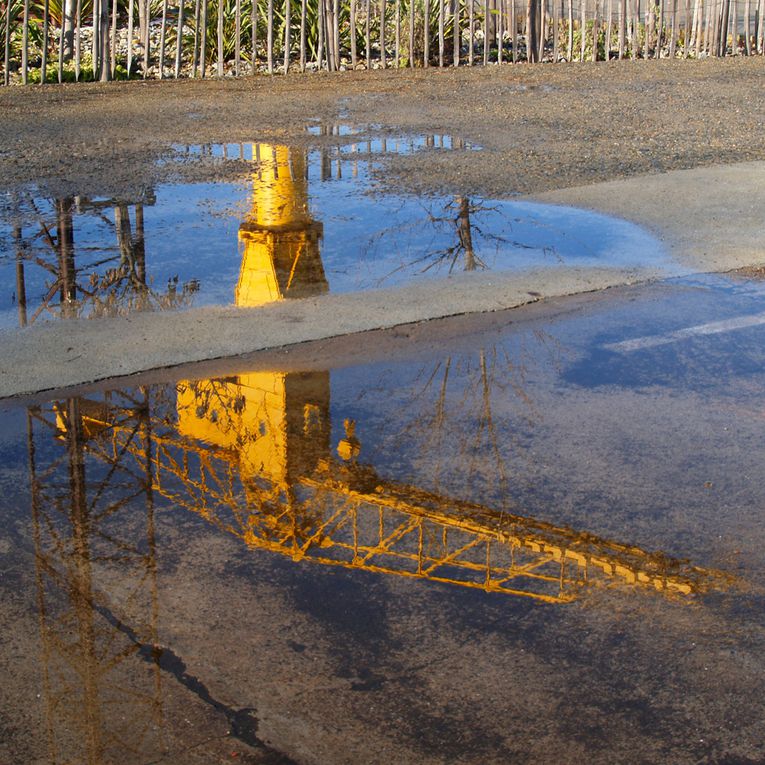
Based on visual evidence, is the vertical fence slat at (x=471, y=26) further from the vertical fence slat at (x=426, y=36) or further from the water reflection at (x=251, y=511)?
the water reflection at (x=251, y=511)

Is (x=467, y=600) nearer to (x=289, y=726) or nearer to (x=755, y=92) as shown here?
(x=289, y=726)

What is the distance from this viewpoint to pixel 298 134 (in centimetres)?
1253

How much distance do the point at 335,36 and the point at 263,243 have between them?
9.90 meters

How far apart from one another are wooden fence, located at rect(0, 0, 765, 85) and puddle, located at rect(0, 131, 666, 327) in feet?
23.4

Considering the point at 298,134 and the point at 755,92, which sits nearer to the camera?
the point at 298,134

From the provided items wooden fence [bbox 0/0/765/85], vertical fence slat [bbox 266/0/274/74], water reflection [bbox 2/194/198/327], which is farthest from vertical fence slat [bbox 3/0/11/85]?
water reflection [bbox 2/194/198/327]

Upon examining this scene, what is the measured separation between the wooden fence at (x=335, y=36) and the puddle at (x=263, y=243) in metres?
7.13

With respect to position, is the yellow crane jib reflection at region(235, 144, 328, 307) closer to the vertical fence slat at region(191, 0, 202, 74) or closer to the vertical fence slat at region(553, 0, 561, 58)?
the vertical fence slat at region(191, 0, 202, 74)

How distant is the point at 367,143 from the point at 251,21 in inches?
275

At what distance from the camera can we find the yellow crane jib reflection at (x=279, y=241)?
7359 mm

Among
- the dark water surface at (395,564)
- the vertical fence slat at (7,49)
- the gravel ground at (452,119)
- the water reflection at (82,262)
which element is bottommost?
the dark water surface at (395,564)

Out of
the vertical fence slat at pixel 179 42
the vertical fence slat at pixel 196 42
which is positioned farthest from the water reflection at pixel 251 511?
the vertical fence slat at pixel 196 42

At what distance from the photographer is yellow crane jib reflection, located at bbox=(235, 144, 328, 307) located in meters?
7.36

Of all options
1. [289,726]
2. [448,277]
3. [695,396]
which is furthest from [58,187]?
[289,726]
